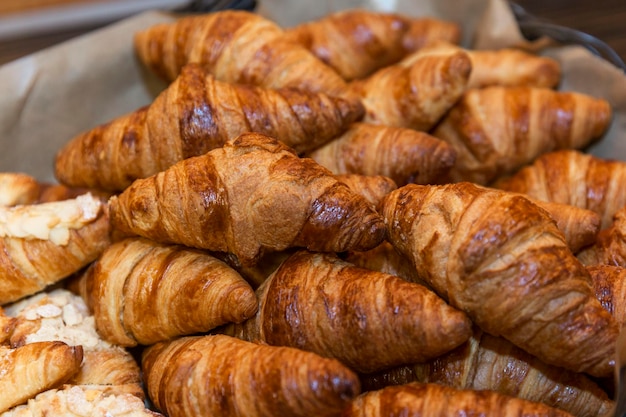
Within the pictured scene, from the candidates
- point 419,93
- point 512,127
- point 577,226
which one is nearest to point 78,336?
point 419,93

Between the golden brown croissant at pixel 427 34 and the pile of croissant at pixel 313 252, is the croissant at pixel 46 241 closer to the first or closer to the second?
the pile of croissant at pixel 313 252

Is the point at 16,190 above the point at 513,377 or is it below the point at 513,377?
above

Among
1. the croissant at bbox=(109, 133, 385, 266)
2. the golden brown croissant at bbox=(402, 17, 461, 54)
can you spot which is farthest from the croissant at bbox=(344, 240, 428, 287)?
the golden brown croissant at bbox=(402, 17, 461, 54)

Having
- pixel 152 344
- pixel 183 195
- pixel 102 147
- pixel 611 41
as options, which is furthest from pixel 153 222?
pixel 611 41

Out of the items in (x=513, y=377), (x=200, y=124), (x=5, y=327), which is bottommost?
(x=513, y=377)

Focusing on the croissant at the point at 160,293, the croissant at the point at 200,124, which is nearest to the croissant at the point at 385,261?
the croissant at the point at 160,293

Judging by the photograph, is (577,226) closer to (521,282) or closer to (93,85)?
(521,282)

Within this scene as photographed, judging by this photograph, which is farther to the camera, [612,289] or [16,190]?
[16,190]
